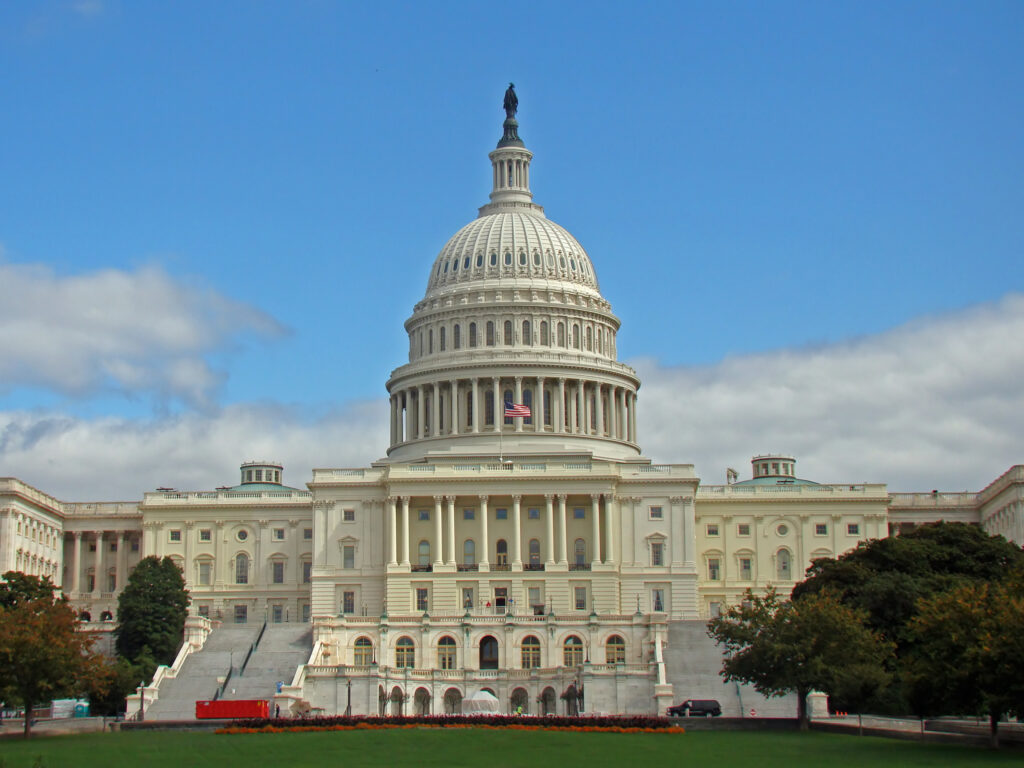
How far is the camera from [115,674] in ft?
292

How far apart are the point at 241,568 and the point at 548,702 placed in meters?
43.0

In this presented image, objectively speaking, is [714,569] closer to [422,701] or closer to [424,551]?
[424,551]

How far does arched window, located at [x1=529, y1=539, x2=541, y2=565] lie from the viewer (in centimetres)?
12525

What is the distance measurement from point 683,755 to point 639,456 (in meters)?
82.0

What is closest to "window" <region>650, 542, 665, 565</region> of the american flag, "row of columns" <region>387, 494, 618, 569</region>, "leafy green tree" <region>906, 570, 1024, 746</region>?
"row of columns" <region>387, 494, 618, 569</region>

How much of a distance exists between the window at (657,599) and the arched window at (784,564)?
13.7m

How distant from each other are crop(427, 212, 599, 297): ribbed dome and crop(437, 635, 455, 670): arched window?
45430 mm

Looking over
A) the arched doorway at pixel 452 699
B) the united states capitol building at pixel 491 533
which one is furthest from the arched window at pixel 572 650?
the arched doorway at pixel 452 699

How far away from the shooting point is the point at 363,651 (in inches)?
4289

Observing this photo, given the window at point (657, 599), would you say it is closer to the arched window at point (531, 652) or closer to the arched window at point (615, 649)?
the arched window at point (615, 649)

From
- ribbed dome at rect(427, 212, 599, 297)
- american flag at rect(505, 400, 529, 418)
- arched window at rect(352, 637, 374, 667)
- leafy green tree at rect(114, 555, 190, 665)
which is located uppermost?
ribbed dome at rect(427, 212, 599, 297)

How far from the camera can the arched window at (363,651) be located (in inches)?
4272

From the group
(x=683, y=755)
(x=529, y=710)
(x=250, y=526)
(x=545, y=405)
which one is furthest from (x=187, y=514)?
(x=683, y=755)

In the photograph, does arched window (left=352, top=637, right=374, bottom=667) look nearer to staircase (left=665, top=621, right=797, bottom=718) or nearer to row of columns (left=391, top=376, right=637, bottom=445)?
staircase (left=665, top=621, right=797, bottom=718)
